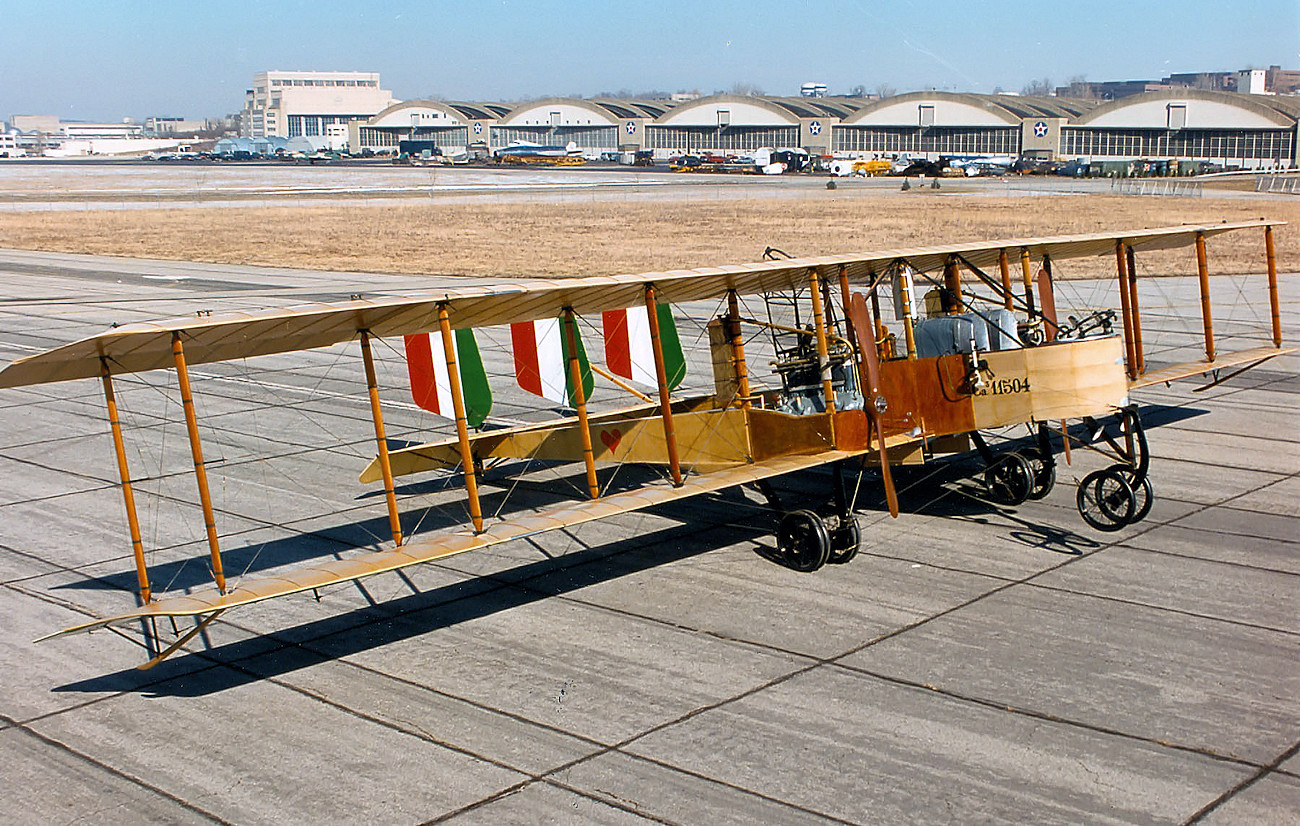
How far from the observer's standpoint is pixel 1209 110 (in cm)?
10100

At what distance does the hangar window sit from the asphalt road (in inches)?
3878

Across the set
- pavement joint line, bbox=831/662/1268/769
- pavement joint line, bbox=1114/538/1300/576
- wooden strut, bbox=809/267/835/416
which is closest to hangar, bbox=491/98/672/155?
wooden strut, bbox=809/267/835/416

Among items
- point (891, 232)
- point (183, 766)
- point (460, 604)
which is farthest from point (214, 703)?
point (891, 232)

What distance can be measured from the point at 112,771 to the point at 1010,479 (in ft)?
30.3

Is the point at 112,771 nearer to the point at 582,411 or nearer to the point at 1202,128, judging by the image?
the point at 582,411

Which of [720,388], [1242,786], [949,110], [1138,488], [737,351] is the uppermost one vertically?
[949,110]

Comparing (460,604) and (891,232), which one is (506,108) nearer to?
(891,232)

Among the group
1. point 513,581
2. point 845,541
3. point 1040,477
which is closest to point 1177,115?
point 1040,477

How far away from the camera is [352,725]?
26.1ft

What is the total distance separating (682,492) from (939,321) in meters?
3.87

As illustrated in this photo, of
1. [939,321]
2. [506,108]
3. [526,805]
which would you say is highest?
[506,108]

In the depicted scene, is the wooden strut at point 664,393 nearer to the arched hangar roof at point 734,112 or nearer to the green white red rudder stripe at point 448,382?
the green white red rudder stripe at point 448,382

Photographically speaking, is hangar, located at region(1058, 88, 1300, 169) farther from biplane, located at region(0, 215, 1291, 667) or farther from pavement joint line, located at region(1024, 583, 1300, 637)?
pavement joint line, located at region(1024, 583, 1300, 637)

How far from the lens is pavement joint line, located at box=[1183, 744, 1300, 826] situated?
6637 millimetres
